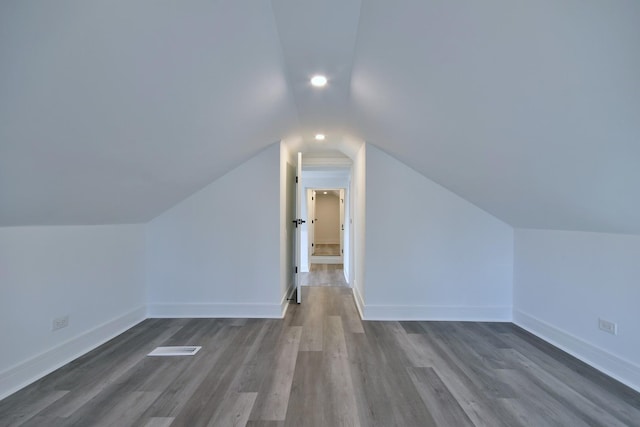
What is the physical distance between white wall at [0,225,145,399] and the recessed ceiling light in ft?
7.84

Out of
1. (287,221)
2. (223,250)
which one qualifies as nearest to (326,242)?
(287,221)

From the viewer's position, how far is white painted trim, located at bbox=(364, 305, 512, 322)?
3.54 m

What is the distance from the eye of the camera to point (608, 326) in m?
2.41

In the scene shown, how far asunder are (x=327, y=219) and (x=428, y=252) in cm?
827

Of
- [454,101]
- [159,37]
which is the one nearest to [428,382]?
[454,101]

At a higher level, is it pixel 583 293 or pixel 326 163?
pixel 326 163

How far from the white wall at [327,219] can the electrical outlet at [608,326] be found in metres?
9.39

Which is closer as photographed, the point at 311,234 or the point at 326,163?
the point at 326,163

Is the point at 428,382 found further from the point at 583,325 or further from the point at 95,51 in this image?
the point at 95,51

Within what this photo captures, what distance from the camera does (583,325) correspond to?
8.61 feet

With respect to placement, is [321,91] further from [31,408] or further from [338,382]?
[31,408]

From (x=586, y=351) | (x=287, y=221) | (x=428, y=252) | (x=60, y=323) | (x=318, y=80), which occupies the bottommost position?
(x=586, y=351)

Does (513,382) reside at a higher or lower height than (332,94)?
lower

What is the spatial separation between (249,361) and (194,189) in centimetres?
198
